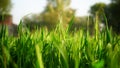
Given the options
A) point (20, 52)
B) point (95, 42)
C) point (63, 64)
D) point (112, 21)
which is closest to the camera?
point (63, 64)

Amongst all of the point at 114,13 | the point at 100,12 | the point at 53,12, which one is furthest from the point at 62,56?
the point at 53,12

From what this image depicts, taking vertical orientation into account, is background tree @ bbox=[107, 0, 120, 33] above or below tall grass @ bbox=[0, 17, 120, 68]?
above

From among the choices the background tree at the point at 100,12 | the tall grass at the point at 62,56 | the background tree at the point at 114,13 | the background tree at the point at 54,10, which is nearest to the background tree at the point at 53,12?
the background tree at the point at 54,10

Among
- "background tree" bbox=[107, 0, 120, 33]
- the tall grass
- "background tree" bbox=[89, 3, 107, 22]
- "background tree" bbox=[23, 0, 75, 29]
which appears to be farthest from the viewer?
"background tree" bbox=[23, 0, 75, 29]

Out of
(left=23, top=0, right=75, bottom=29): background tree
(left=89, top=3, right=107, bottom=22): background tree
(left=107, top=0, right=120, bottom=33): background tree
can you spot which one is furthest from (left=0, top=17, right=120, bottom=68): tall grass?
(left=23, top=0, right=75, bottom=29): background tree

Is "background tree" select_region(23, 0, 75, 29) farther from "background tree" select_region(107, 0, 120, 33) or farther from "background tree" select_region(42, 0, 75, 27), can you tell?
"background tree" select_region(107, 0, 120, 33)

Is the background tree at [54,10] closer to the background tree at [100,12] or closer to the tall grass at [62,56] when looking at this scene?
the background tree at [100,12]

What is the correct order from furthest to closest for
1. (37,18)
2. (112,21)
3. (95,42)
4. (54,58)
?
(37,18), (112,21), (95,42), (54,58)

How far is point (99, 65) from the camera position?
2.88 ft

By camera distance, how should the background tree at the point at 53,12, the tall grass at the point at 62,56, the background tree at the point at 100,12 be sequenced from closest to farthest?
1. the tall grass at the point at 62,56
2. the background tree at the point at 100,12
3. the background tree at the point at 53,12

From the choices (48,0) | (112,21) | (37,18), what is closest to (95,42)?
(112,21)

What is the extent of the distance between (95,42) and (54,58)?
0.47 m

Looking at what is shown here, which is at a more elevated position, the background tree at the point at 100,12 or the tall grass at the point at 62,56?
the background tree at the point at 100,12

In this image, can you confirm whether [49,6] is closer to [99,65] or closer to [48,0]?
[48,0]
